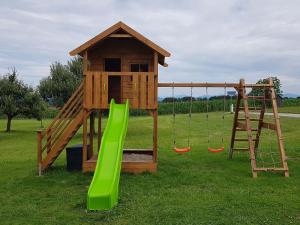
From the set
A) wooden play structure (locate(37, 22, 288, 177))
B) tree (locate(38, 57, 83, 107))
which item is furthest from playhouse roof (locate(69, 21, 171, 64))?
tree (locate(38, 57, 83, 107))

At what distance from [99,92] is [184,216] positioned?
6937mm

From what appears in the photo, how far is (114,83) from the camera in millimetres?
15828

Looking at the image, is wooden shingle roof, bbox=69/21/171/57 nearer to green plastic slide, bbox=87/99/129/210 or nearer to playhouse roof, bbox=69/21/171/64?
playhouse roof, bbox=69/21/171/64

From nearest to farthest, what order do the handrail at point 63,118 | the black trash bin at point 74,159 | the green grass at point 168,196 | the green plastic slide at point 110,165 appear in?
the green grass at point 168,196 → the green plastic slide at point 110,165 → the black trash bin at point 74,159 → the handrail at point 63,118

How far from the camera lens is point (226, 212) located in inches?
350

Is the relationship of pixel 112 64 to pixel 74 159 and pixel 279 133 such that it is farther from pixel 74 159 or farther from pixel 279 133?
pixel 279 133

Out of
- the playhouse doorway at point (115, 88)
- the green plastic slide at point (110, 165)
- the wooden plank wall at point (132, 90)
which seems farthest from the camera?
the playhouse doorway at point (115, 88)

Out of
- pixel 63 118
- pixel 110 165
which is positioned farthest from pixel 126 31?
pixel 110 165

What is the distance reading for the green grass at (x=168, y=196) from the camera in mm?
8555

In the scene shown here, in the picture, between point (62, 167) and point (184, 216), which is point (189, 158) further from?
point (184, 216)

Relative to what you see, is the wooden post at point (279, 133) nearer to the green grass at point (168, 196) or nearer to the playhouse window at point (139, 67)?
the green grass at point (168, 196)

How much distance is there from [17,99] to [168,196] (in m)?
27.2

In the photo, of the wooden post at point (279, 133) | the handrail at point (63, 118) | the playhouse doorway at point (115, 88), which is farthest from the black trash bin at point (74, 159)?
the wooden post at point (279, 133)

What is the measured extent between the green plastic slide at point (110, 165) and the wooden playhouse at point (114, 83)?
79 cm
